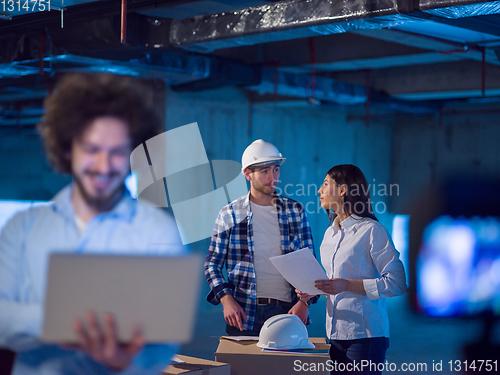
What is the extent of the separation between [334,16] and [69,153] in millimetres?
2370

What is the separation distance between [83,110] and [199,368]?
1334 mm

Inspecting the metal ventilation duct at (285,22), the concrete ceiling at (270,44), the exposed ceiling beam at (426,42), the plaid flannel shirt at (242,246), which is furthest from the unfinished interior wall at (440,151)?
the plaid flannel shirt at (242,246)

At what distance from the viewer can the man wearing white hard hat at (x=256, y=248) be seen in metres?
2.74

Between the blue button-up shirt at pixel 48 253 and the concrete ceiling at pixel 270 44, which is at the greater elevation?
the concrete ceiling at pixel 270 44

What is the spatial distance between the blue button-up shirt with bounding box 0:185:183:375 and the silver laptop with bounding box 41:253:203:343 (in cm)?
2

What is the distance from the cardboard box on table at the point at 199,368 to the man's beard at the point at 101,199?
1094 mm

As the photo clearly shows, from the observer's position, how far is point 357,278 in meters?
2.56

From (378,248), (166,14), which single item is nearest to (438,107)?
(166,14)

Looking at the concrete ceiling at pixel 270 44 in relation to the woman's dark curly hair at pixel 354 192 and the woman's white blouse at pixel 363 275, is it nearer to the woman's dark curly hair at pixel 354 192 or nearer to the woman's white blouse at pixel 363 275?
the woman's dark curly hair at pixel 354 192

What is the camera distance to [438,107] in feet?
31.0

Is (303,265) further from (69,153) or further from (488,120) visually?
(488,120)

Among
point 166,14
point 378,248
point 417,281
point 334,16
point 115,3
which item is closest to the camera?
point 378,248

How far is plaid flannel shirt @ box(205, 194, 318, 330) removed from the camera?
2.75 m

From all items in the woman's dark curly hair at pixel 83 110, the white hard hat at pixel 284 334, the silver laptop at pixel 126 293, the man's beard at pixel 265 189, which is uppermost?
the woman's dark curly hair at pixel 83 110
